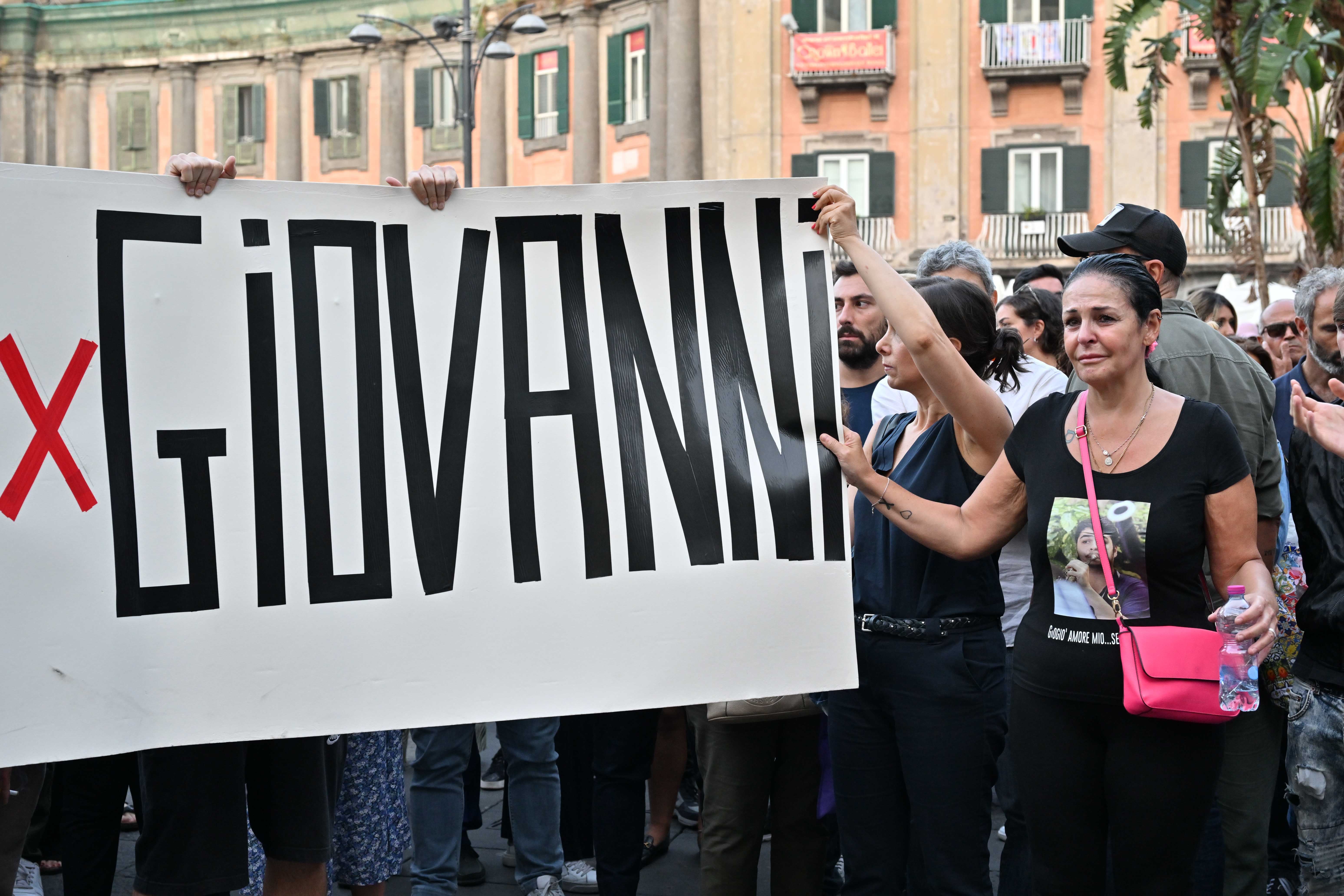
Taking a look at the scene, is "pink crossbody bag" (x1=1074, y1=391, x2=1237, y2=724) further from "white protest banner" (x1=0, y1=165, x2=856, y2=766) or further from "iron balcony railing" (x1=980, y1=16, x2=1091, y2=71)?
"iron balcony railing" (x1=980, y1=16, x2=1091, y2=71)

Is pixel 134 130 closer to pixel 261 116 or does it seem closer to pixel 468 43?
pixel 261 116

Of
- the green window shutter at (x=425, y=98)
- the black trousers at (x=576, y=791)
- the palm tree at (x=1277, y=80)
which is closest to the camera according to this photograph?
the black trousers at (x=576, y=791)

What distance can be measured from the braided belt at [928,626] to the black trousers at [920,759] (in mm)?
13

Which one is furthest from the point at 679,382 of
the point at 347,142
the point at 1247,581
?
the point at 347,142

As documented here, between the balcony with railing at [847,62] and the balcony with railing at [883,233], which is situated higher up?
the balcony with railing at [847,62]

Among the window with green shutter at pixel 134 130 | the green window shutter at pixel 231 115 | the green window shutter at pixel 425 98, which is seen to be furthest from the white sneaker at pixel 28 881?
the window with green shutter at pixel 134 130

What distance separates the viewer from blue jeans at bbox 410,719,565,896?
4.04 metres

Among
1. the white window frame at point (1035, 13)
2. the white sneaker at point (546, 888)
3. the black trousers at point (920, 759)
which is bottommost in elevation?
the white sneaker at point (546, 888)

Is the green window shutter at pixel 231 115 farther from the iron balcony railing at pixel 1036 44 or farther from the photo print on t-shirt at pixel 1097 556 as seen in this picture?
the photo print on t-shirt at pixel 1097 556

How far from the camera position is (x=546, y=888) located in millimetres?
4266

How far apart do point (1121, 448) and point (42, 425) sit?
2.34 m

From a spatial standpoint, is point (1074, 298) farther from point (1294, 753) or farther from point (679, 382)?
point (1294, 753)

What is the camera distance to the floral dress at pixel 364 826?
3752 millimetres

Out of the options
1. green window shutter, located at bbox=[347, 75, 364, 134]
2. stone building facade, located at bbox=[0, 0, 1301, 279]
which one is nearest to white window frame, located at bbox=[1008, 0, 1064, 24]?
stone building facade, located at bbox=[0, 0, 1301, 279]
